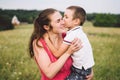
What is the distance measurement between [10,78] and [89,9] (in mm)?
1343

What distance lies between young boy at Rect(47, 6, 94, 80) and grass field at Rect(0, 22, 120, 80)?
3.80 feet

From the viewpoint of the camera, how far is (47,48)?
181cm

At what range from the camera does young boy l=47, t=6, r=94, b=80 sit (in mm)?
1793

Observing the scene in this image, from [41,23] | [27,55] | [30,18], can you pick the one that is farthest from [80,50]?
[30,18]

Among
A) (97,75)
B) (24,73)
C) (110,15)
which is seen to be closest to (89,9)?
(110,15)

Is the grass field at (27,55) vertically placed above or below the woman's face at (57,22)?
below

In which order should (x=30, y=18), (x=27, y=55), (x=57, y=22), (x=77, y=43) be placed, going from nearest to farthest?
(x=77, y=43) → (x=57, y=22) → (x=27, y=55) → (x=30, y=18)

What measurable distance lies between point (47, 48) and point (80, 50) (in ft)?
0.66

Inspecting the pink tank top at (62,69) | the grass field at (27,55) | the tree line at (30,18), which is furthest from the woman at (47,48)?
the tree line at (30,18)

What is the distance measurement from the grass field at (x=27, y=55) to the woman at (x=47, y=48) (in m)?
1.14

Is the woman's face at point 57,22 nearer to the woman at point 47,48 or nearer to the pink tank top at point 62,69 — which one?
the woman at point 47,48

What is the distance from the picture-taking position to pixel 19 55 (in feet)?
11.6

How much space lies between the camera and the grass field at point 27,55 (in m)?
3.11

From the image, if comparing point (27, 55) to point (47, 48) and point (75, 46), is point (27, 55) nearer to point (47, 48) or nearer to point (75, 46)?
point (47, 48)
